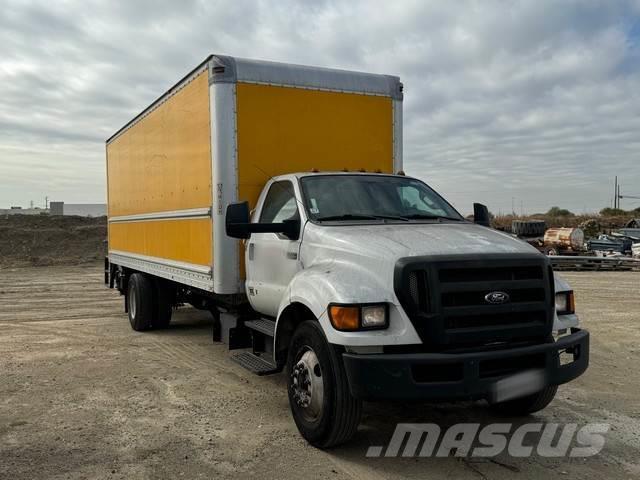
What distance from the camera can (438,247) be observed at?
431cm

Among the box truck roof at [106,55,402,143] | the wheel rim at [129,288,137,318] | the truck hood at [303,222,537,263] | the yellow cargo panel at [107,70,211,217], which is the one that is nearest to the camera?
the truck hood at [303,222,537,263]

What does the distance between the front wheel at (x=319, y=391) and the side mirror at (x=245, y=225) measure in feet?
3.31

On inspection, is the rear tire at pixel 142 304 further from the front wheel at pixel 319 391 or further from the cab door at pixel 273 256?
the front wheel at pixel 319 391

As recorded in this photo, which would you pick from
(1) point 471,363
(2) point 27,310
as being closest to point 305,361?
(1) point 471,363

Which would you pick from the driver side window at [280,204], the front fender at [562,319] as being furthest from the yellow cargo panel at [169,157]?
the front fender at [562,319]

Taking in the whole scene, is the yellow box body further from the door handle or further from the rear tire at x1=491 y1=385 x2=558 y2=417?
the rear tire at x1=491 y1=385 x2=558 y2=417

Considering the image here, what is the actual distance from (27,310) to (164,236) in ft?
19.3

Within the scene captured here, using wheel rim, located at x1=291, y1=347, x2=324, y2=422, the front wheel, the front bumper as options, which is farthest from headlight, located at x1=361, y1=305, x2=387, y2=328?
wheel rim, located at x1=291, y1=347, x2=324, y2=422

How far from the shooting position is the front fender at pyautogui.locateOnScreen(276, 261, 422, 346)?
158 inches

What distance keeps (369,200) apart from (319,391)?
6.43 ft

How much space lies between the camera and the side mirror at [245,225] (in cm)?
509

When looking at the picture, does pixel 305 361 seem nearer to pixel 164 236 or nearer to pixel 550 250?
pixel 164 236

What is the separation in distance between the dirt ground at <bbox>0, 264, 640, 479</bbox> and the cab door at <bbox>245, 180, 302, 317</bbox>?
3.40ft

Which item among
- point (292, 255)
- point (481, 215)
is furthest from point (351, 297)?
point (481, 215)
